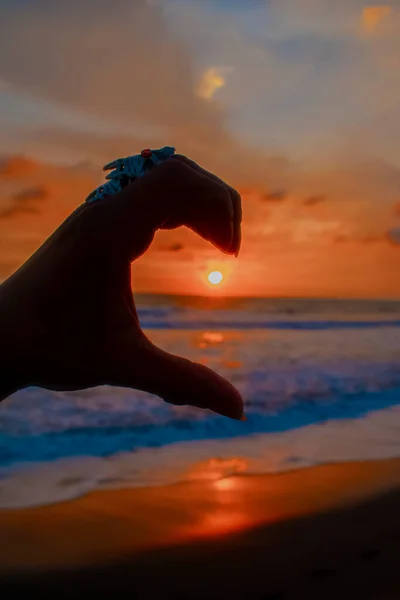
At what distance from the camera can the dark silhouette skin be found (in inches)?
62.0

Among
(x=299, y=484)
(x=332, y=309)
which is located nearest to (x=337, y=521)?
(x=299, y=484)

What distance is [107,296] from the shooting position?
5.54 ft

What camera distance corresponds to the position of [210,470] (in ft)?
16.8

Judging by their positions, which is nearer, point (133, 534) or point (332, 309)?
point (133, 534)

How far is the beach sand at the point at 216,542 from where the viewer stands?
10.2 ft

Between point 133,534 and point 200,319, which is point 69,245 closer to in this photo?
point 133,534

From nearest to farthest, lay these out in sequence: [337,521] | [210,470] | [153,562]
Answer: [153,562]
[337,521]
[210,470]

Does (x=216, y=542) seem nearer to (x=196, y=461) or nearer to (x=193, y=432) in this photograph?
(x=196, y=461)

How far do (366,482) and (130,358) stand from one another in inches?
145

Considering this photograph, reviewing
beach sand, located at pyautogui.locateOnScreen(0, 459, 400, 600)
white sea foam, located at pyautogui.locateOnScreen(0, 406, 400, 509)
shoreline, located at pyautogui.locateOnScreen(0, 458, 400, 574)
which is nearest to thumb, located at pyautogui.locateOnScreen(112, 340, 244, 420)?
beach sand, located at pyautogui.locateOnScreen(0, 459, 400, 600)

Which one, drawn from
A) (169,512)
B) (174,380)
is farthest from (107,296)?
(169,512)

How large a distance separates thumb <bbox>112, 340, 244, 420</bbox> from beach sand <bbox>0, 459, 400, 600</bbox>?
5.55 feet

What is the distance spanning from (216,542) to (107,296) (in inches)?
99.3

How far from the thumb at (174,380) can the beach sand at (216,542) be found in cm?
169
